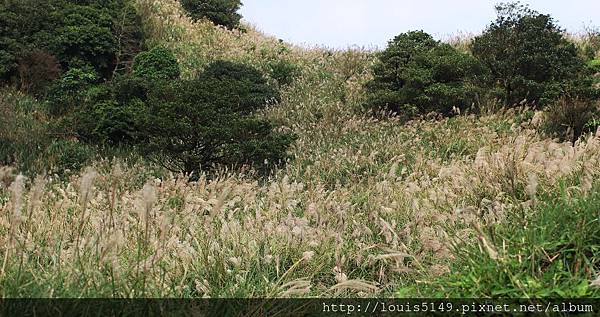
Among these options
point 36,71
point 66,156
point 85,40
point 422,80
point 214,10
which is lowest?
point 66,156

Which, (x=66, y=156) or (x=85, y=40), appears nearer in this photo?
(x=66, y=156)

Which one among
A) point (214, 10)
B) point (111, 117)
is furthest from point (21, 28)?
point (214, 10)

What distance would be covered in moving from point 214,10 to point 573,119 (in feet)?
65.3

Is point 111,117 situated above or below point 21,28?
below

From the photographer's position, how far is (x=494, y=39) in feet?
42.0

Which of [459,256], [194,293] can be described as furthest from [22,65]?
[459,256]

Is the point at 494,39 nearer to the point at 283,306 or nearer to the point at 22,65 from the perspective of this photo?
the point at 283,306

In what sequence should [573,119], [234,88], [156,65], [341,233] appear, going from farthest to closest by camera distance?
[156,65] → [234,88] → [573,119] → [341,233]

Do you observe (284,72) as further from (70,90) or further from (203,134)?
(203,134)

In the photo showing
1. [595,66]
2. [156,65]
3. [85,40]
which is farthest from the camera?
[85,40]

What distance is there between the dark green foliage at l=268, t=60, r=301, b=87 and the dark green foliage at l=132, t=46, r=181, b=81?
135 inches

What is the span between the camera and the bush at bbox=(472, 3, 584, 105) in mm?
12016

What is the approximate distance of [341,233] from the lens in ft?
14.2

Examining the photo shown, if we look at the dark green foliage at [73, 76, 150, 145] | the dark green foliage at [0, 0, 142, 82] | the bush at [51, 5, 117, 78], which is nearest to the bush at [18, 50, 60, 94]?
the dark green foliage at [0, 0, 142, 82]
